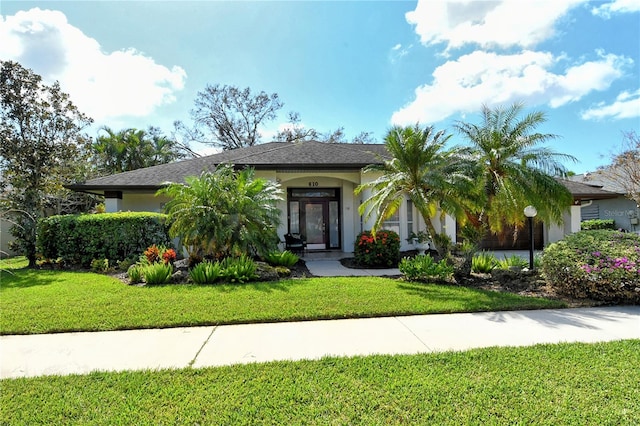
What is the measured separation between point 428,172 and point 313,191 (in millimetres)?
7405

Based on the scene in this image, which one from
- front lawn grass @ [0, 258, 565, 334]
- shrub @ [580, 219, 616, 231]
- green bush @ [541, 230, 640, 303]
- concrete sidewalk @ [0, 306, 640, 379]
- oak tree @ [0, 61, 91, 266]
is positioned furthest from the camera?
shrub @ [580, 219, 616, 231]

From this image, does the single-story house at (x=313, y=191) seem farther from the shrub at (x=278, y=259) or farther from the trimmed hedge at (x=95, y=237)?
the shrub at (x=278, y=259)

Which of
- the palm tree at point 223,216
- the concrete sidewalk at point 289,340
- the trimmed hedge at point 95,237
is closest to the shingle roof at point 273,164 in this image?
the trimmed hedge at point 95,237

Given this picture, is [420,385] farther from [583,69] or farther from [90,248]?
[583,69]

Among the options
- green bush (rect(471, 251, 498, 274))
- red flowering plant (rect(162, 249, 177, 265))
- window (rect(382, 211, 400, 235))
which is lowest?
green bush (rect(471, 251, 498, 274))

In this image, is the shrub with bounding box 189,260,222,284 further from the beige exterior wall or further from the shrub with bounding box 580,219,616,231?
Result: the shrub with bounding box 580,219,616,231

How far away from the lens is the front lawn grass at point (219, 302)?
5234 millimetres

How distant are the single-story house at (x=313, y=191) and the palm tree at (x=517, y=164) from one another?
4768 millimetres

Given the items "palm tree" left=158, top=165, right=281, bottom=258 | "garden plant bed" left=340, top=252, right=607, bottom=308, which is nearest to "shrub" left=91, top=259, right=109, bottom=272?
"palm tree" left=158, top=165, right=281, bottom=258

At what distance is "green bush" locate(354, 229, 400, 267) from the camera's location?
10.7 m

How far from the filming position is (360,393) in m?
3.05

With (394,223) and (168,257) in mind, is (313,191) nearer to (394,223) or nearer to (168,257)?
(394,223)

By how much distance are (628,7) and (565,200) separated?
19.5 feet

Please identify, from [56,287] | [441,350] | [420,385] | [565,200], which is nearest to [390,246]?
[565,200]
